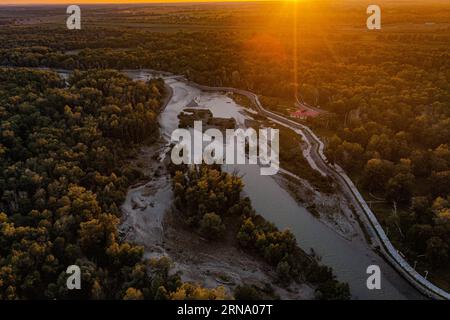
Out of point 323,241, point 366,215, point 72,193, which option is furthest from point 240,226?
point 72,193

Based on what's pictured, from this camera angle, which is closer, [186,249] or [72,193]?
[186,249]

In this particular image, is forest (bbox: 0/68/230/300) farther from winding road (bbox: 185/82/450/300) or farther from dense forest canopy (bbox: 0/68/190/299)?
winding road (bbox: 185/82/450/300)

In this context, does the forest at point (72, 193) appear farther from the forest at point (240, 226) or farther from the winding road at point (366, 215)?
the winding road at point (366, 215)

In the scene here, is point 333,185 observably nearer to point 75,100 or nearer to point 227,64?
point 75,100

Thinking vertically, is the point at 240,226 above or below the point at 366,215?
below

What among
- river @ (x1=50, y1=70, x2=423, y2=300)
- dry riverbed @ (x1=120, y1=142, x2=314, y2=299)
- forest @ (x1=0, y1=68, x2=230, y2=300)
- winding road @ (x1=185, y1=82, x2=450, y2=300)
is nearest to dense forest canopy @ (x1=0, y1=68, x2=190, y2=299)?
forest @ (x1=0, y1=68, x2=230, y2=300)

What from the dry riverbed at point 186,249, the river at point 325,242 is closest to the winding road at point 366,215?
the river at point 325,242

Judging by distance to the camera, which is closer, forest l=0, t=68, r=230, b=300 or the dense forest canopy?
forest l=0, t=68, r=230, b=300

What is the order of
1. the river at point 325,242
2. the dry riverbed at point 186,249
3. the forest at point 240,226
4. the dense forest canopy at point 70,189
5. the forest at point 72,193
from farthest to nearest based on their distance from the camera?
1. the dry riverbed at point 186,249
2. the river at point 325,242
3. the forest at point 240,226
4. the dense forest canopy at point 70,189
5. the forest at point 72,193

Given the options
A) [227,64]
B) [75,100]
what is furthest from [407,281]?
[227,64]

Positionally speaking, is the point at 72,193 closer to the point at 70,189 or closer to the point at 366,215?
the point at 70,189

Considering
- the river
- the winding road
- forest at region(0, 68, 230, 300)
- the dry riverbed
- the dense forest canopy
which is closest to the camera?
forest at region(0, 68, 230, 300)
